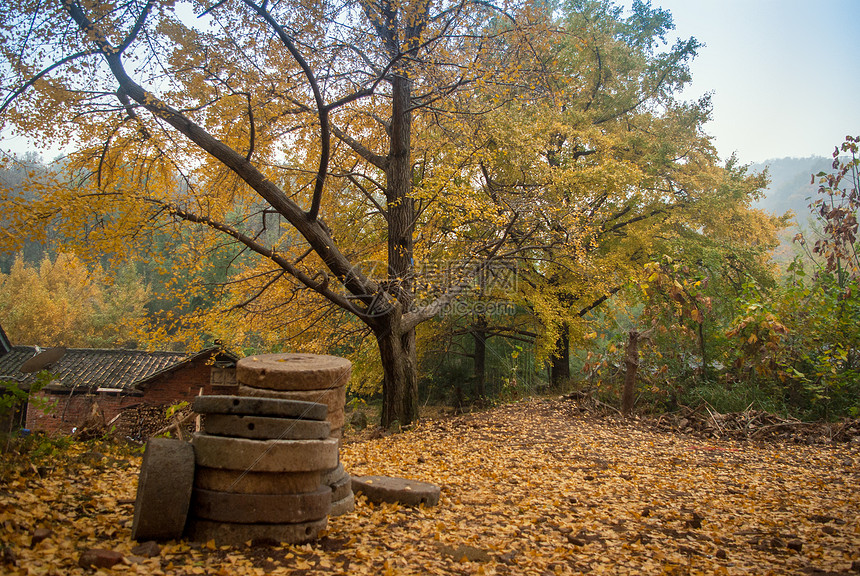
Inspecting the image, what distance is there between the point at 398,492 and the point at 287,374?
1.63 meters

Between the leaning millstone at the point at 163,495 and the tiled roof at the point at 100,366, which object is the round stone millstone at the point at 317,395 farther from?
the tiled roof at the point at 100,366

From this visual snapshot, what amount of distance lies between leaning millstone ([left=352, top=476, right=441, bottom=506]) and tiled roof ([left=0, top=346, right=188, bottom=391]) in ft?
46.0

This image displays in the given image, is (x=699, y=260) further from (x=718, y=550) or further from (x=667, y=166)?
(x=718, y=550)

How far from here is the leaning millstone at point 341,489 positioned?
178 inches

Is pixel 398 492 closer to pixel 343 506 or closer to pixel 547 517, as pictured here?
pixel 343 506

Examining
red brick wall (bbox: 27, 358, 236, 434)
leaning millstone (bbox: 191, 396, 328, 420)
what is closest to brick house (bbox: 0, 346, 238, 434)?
red brick wall (bbox: 27, 358, 236, 434)

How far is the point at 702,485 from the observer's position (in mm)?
5836

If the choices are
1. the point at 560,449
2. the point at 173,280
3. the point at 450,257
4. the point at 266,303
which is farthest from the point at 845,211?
the point at 173,280

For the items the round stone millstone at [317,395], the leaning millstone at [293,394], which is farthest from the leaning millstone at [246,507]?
the leaning millstone at [293,394]

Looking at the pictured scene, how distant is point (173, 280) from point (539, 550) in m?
6.91

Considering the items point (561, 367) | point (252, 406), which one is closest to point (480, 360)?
point (561, 367)

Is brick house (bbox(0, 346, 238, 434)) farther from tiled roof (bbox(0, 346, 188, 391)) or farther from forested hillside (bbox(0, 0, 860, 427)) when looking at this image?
Answer: forested hillside (bbox(0, 0, 860, 427))

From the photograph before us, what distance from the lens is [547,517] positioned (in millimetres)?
4898

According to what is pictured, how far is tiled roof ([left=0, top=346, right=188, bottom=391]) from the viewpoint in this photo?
17.6 meters
